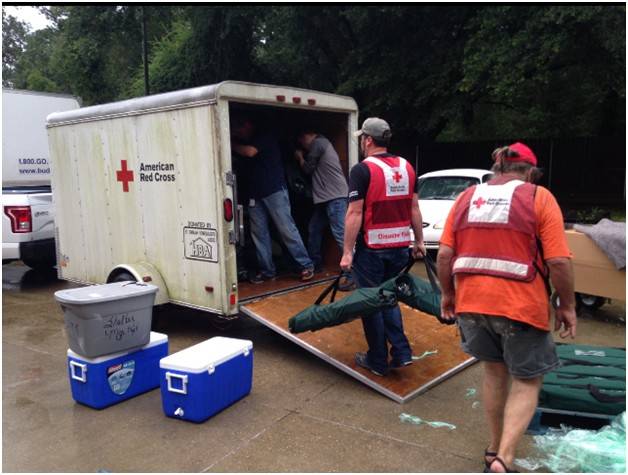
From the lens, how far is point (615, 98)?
16.1 m

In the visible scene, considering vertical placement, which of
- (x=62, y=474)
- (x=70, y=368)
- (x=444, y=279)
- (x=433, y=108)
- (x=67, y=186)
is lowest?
(x=62, y=474)

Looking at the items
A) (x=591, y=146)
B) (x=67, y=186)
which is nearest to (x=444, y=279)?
(x=67, y=186)

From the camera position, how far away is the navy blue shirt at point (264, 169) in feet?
20.9

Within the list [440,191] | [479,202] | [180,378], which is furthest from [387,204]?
[440,191]

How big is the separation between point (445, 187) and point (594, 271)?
486 centimetres

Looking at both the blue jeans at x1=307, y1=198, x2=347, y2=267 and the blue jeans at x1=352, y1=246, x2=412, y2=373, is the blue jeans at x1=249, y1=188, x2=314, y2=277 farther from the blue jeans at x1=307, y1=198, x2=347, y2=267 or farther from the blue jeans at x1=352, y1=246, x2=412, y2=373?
the blue jeans at x1=352, y1=246, x2=412, y2=373

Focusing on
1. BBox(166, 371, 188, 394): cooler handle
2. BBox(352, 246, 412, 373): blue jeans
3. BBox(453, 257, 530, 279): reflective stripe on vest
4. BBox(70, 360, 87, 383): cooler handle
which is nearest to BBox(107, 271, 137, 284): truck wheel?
BBox(70, 360, 87, 383): cooler handle

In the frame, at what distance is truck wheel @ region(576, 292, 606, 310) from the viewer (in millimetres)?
6594

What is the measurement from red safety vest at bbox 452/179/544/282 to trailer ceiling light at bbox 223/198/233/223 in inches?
101

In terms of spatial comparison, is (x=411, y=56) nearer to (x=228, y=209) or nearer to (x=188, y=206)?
(x=188, y=206)

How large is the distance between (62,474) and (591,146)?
51.8 feet

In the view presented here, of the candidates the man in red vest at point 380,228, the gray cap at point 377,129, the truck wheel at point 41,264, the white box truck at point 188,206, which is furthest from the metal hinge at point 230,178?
the truck wheel at point 41,264

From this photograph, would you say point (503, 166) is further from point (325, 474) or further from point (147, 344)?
point (147, 344)

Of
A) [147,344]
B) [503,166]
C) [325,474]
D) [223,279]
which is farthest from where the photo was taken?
[223,279]
